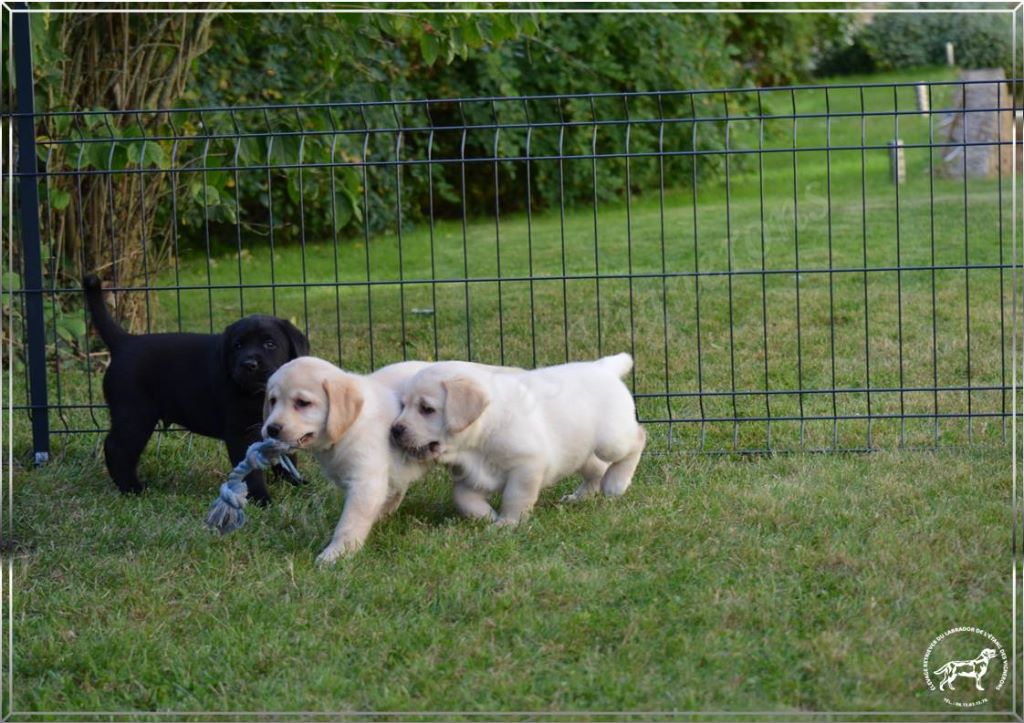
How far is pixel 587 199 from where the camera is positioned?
16094 mm

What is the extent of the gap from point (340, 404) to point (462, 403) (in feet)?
1.47

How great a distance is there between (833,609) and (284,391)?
79.7 inches

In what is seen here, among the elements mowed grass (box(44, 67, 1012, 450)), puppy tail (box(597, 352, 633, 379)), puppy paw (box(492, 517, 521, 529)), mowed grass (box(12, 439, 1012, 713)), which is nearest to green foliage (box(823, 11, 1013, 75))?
mowed grass (box(44, 67, 1012, 450))

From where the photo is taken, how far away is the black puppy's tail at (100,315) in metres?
5.66

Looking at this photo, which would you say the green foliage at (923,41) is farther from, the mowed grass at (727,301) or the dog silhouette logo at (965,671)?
the dog silhouette logo at (965,671)

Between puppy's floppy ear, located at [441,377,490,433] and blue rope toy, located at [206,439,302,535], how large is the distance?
0.59 meters

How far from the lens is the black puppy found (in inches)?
209

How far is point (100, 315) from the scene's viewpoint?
570cm

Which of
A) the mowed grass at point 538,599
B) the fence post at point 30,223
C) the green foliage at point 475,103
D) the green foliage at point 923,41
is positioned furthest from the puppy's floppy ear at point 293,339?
→ the green foliage at point 923,41

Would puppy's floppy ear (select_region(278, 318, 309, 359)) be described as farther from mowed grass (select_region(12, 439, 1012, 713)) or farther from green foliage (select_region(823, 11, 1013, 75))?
green foliage (select_region(823, 11, 1013, 75))

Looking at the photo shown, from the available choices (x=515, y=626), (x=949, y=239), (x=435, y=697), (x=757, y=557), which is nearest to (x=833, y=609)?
(x=757, y=557)

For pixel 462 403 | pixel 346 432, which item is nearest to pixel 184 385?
pixel 346 432
